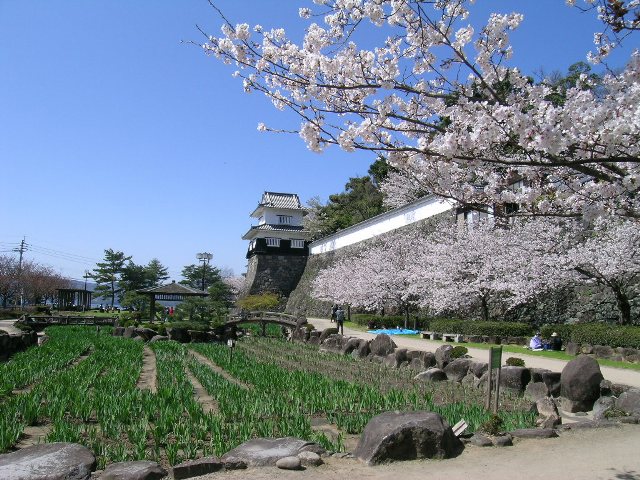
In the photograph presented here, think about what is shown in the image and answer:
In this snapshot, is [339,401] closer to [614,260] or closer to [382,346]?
[382,346]

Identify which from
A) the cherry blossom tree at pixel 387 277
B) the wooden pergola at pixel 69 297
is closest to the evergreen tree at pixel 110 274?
the wooden pergola at pixel 69 297

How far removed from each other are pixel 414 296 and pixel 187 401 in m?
19.0

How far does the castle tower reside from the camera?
143 ft

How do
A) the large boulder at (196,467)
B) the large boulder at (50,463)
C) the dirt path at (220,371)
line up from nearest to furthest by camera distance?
the large boulder at (50,463), the large boulder at (196,467), the dirt path at (220,371)

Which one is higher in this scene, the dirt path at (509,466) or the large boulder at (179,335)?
the dirt path at (509,466)

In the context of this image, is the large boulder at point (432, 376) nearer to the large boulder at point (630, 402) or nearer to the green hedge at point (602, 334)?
the large boulder at point (630, 402)

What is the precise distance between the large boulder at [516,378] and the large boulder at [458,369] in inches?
51.2

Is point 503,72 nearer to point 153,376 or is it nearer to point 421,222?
point 153,376

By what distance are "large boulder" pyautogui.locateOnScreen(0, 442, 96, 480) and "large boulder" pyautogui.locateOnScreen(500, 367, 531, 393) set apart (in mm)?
7080

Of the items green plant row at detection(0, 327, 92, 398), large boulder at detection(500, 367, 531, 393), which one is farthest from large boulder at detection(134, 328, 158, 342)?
large boulder at detection(500, 367, 531, 393)

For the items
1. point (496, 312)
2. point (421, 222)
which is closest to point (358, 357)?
point (496, 312)

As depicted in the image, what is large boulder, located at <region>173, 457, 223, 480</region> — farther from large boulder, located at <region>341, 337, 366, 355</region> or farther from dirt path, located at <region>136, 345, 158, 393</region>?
large boulder, located at <region>341, 337, 366, 355</region>

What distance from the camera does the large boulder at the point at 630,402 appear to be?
7.13 meters

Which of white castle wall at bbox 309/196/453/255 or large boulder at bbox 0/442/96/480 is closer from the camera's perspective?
large boulder at bbox 0/442/96/480
